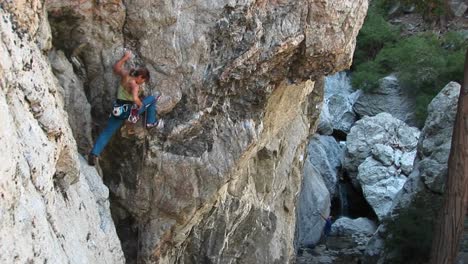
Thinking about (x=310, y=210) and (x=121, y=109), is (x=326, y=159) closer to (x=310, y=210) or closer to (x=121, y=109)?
(x=310, y=210)

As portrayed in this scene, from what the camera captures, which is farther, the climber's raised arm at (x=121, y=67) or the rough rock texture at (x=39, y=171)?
the climber's raised arm at (x=121, y=67)

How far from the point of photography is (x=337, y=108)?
23.8 meters

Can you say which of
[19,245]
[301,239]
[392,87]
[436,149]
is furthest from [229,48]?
[392,87]

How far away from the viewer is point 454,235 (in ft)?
38.1

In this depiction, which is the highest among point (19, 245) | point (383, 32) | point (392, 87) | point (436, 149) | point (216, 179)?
point (383, 32)

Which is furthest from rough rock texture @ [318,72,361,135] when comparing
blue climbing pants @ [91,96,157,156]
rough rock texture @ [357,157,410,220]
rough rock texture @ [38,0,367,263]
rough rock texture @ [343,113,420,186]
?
blue climbing pants @ [91,96,157,156]

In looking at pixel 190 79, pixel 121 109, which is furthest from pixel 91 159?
pixel 190 79

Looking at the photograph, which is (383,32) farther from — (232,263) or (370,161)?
(232,263)

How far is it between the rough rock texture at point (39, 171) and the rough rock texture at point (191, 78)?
0.67 metres

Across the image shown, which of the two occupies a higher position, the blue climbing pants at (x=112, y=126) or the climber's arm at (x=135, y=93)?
the climber's arm at (x=135, y=93)

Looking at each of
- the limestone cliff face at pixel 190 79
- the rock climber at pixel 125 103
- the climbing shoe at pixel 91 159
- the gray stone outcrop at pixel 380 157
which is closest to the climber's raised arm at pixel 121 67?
the rock climber at pixel 125 103

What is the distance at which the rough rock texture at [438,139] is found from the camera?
1480 centimetres

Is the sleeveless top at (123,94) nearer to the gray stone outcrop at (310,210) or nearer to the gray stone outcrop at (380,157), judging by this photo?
the gray stone outcrop at (310,210)

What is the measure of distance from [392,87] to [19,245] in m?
21.1
